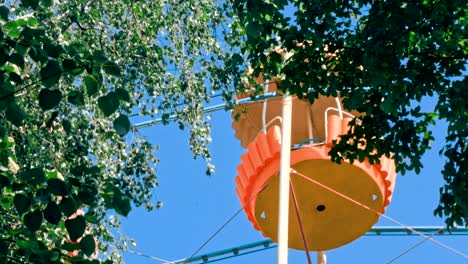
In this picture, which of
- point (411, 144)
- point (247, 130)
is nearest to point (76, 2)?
point (411, 144)

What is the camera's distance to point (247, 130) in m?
19.0

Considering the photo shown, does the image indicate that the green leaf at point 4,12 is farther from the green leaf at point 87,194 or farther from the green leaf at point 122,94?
the green leaf at point 87,194

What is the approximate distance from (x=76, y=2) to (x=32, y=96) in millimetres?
1038

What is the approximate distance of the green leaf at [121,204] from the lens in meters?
5.53

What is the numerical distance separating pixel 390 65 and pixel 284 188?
17.2 feet

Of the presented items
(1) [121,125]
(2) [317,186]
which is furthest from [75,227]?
(2) [317,186]

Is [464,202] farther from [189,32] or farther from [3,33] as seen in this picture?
[3,33]

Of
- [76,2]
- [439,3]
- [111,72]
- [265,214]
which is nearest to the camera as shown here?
[111,72]

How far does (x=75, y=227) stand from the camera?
542 cm

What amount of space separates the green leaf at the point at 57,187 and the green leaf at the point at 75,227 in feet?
0.44

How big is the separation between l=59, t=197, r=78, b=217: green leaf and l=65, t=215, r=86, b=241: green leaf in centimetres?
4

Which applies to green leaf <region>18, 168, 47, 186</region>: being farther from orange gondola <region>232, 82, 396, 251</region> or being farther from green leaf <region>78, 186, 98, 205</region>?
orange gondola <region>232, 82, 396, 251</region>

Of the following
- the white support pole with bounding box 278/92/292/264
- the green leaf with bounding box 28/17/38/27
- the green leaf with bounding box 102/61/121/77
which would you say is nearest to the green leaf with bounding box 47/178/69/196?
the green leaf with bounding box 102/61/121/77

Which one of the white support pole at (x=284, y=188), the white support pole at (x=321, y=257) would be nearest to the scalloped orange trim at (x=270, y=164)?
the white support pole at (x=284, y=188)
